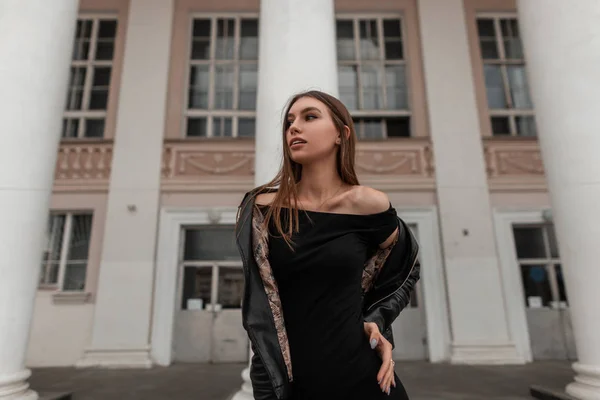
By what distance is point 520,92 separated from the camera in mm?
9594

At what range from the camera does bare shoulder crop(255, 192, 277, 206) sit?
1164mm

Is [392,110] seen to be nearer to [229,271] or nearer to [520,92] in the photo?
[520,92]

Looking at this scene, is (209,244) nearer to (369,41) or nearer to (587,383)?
(369,41)

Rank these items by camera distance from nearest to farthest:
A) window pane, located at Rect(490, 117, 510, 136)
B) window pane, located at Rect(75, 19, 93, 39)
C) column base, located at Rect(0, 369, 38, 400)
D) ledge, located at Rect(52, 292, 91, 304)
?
column base, located at Rect(0, 369, 38, 400), ledge, located at Rect(52, 292, 91, 304), window pane, located at Rect(490, 117, 510, 136), window pane, located at Rect(75, 19, 93, 39)

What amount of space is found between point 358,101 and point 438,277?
4571 mm

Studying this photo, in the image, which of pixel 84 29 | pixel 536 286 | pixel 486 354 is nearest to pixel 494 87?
pixel 536 286

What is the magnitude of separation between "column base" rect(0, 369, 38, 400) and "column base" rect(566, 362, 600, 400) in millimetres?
4959

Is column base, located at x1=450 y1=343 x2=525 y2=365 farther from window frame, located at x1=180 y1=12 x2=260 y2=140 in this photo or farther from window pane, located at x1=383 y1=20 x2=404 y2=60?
window pane, located at x1=383 y1=20 x2=404 y2=60

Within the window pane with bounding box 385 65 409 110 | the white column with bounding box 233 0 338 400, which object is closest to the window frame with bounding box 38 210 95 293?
the white column with bounding box 233 0 338 400

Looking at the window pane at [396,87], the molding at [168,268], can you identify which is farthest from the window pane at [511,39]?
the molding at [168,268]

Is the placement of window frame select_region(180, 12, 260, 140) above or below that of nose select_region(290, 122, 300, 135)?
above

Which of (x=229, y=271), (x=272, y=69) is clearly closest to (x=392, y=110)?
(x=229, y=271)

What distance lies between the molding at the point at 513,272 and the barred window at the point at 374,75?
2.97 metres

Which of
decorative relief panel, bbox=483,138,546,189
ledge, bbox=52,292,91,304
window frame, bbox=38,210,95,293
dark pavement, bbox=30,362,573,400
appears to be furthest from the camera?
decorative relief panel, bbox=483,138,546,189
